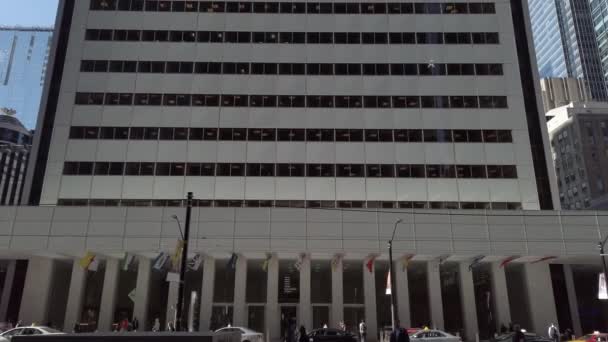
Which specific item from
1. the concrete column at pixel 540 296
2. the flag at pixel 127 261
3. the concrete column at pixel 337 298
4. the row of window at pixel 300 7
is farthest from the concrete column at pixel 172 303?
the concrete column at pixel 540 296

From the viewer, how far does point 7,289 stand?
4269cm

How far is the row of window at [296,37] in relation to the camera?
166 ft

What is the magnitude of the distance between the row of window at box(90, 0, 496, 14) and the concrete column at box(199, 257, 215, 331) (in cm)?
2624

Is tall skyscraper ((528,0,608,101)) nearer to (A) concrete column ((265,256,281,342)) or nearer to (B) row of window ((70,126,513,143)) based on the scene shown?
(B) row of window ((70,126,513,143))

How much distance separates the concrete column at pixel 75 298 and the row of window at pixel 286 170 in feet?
29.8

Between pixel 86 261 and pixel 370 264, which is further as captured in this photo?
pixel 370 264

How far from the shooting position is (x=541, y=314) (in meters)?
41.2

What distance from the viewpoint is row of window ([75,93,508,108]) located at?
4825cm

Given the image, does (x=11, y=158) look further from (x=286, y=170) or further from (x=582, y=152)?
(x=582, y=152)

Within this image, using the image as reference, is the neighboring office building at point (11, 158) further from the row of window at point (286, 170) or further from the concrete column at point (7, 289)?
the row of window at point (286, 170)

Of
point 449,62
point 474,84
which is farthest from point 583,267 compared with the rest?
point 449,62

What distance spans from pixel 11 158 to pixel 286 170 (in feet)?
424

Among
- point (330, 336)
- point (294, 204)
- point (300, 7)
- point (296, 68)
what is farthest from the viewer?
point (300, 7)

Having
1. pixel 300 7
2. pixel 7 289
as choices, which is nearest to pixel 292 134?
pixel 300 7
